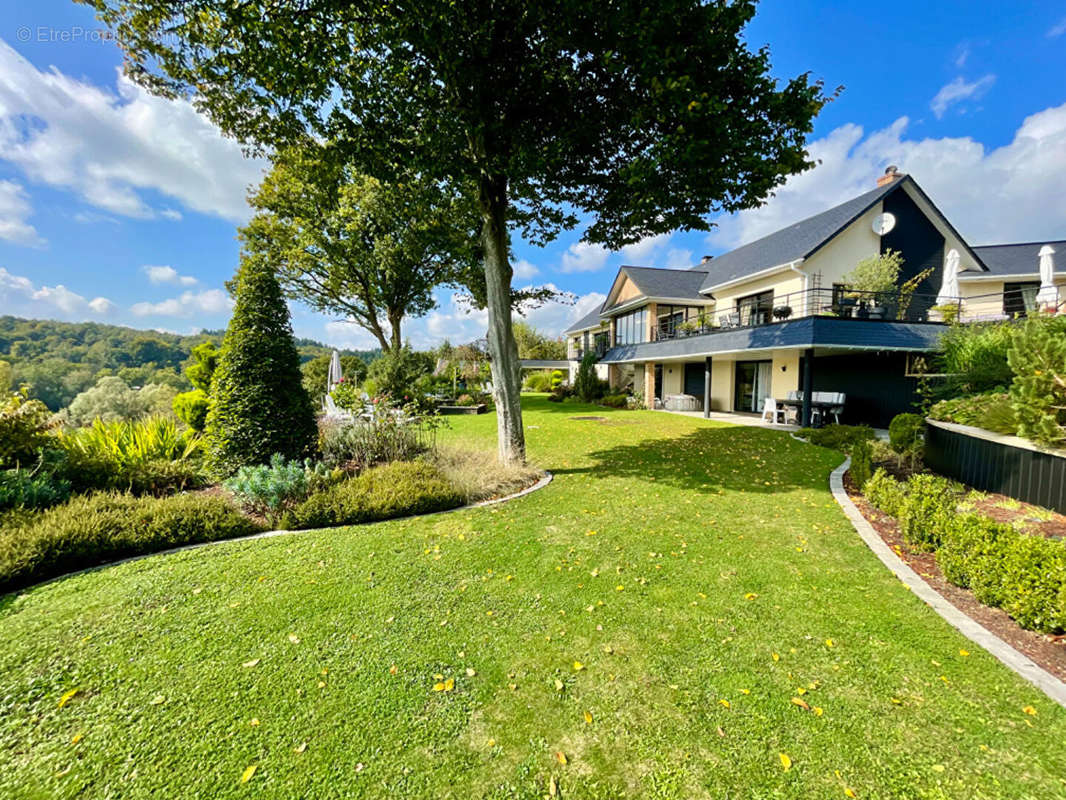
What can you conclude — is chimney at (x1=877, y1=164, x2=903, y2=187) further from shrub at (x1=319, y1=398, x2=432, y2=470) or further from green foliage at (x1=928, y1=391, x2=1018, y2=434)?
shrub at (x1=319, y1=398, x2=432, y2=470)

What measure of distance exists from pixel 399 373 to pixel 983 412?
18.9 meters

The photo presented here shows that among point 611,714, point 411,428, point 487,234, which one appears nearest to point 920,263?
point 487,234

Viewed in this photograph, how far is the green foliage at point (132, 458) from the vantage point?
538cm

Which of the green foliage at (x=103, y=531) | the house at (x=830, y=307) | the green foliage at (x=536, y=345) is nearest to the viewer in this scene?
the green foliage at (x=103, y=531)

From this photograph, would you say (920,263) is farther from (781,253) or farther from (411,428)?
(411,428)

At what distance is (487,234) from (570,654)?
720 cm

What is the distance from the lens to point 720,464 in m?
8.70

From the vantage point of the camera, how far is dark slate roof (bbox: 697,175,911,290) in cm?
1652

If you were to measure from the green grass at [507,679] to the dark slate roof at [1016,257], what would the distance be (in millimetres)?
23580

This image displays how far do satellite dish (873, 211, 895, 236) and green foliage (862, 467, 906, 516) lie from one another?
52.0 ft

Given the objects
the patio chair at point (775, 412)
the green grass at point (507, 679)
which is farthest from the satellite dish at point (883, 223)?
the green grass at point (507, 679)

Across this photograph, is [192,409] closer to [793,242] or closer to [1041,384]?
[1041,384]

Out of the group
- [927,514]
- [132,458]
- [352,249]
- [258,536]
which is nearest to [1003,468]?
[927,514]

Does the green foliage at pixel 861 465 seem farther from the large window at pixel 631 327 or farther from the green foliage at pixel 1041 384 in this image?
the large window at pixel 631 327
